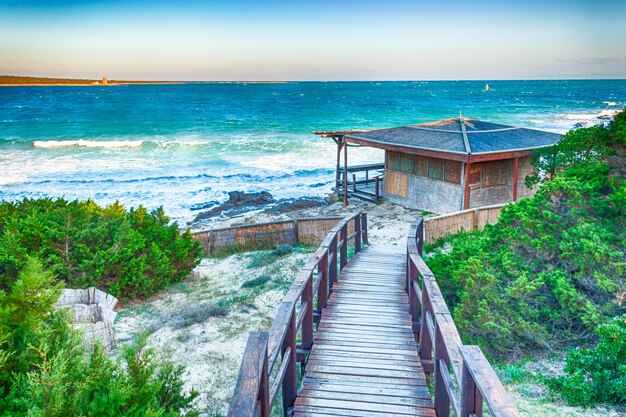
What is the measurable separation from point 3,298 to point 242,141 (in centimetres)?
4793

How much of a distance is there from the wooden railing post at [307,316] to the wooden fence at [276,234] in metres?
8.19

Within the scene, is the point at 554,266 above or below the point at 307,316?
above

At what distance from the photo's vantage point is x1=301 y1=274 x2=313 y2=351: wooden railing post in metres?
5.93

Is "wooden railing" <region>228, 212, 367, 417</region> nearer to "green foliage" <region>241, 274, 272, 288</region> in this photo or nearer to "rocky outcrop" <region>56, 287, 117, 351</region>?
"green foliage" <region>241, 274, 272, 288</region>

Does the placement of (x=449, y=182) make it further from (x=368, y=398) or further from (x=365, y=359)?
(x=368, y=398)

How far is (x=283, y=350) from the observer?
497 cm

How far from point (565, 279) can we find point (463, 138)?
10763 millimetres

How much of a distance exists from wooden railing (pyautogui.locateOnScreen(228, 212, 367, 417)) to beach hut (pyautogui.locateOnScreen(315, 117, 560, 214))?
8.50 meters

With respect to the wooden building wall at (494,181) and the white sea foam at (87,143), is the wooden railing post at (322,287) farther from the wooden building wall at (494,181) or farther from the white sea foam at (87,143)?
the white sea foam at (87,143)

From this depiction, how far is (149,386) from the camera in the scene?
10.6ft

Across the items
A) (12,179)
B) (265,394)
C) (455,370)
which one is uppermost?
(455,370)

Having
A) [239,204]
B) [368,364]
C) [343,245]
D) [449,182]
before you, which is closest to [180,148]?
[239,204]

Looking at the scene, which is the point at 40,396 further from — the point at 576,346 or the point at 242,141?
the point at 242,141

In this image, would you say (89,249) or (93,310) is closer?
(93,310)
